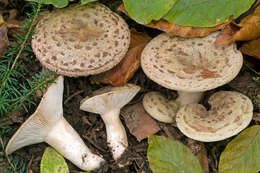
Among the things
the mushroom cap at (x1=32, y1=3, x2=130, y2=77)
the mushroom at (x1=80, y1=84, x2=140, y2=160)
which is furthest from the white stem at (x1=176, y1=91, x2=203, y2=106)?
the mushroom cap at (x1=32, y1=3, x2=130, y2=77)

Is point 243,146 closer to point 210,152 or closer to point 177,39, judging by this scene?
point 210,152

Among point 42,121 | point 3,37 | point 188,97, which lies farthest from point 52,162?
point 188,97

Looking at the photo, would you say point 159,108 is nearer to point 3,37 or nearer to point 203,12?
point 203,12

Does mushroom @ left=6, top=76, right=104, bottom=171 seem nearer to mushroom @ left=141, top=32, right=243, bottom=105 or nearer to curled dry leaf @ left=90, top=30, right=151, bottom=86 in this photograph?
curled dry leaf @ left=90, top=30, right=151, bottom=86

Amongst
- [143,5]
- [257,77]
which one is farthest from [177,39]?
[257,77]

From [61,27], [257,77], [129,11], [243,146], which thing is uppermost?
[129,11]

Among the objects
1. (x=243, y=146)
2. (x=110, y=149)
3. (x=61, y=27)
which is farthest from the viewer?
(x=110, y=149)

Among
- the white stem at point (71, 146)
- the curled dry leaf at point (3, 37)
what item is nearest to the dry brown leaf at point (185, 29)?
the white stem at point (71, 146)

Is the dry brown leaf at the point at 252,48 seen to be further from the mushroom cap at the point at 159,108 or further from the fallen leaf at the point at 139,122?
the fallen leaf at the point at 139,122
